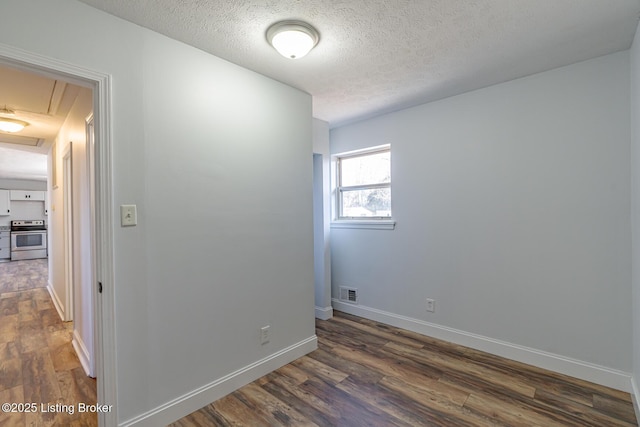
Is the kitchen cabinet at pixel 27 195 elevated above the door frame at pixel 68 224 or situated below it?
above

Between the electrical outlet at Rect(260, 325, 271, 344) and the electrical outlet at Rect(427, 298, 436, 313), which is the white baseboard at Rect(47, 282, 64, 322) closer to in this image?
the electrical outlet at Rect(260, 325, 271, 344)

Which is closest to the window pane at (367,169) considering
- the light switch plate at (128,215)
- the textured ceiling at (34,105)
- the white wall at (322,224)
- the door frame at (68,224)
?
the white wall at (322,224)

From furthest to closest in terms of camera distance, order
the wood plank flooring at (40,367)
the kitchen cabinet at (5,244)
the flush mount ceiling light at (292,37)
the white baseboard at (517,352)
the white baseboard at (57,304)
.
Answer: the kitchen cabinet at (5,244) < the white baseboard at (57,304) < the white baseboard at (517,352) < the wood plank flooring at (40,367) < the flush mount ceiling light at (292,37)

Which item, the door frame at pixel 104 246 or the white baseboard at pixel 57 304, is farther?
the white baseboard at pixel 57 304

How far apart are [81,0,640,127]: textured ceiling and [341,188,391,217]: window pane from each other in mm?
1333

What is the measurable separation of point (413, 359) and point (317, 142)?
2577mm

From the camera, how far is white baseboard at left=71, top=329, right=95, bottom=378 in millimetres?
2446

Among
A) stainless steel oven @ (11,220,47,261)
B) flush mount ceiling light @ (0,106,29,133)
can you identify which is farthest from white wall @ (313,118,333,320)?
stainless steel oven @ (11,220,47,261)

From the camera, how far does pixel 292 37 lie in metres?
1.79

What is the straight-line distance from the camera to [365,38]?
1.95 meters

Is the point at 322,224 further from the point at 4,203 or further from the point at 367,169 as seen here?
the point at 4,203

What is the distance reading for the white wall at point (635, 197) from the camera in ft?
5.99

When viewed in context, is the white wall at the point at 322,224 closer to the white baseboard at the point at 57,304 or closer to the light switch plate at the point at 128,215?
the light switch plate at the point at 128,215

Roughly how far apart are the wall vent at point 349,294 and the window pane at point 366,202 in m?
0.98
